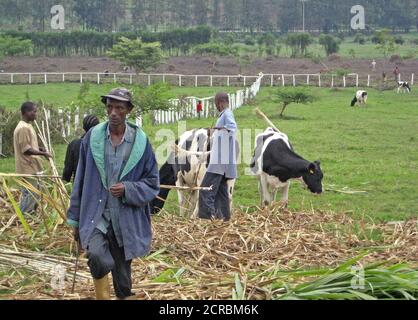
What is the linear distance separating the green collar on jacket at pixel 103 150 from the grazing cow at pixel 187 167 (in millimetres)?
4935

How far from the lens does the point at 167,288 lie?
654 centimetres

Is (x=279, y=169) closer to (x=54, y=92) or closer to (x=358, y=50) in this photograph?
(x=54, y=92)

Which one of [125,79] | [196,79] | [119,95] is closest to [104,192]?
[119,95]

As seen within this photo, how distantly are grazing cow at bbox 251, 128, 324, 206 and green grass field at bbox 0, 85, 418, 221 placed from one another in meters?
0.35

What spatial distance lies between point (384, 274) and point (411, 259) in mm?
2162

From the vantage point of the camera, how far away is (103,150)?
5.92 metres

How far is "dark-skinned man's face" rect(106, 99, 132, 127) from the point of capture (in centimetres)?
590

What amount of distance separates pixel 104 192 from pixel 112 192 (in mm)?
125

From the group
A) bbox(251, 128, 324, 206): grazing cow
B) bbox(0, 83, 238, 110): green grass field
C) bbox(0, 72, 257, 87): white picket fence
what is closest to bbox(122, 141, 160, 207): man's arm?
bbox(251, 128, 324, 206): grazing cow

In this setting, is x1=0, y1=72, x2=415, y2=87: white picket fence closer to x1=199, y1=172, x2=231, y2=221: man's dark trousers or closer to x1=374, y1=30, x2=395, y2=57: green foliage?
x1=374, y1=30, x2=395, y2=57: green foliage

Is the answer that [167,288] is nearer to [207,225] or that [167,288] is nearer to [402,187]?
[207,225]

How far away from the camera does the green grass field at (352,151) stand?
12555 millimetres

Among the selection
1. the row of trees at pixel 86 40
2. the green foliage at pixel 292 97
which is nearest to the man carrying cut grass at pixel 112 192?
the green foliage at pixel 292 97

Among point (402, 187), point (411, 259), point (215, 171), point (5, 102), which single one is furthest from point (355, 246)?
point (5, 102)
